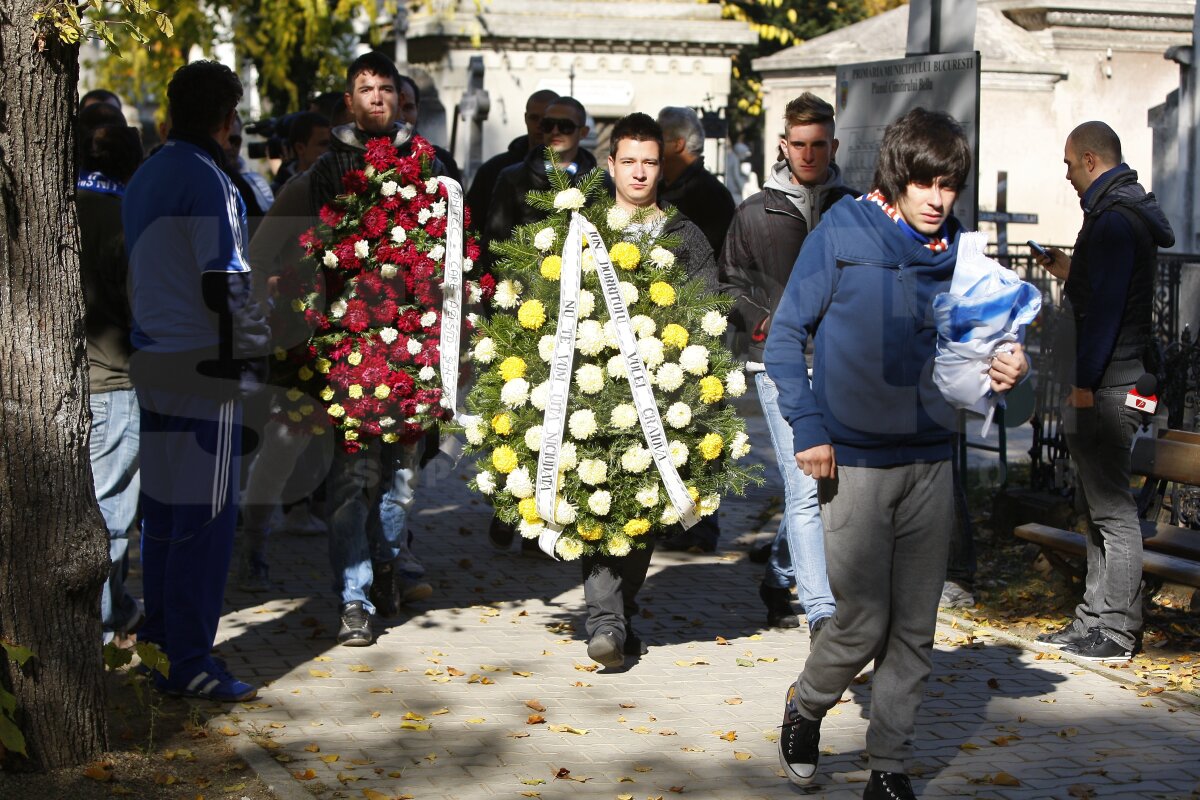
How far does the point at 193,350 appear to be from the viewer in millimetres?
6340

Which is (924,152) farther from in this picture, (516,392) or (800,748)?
(516,392)

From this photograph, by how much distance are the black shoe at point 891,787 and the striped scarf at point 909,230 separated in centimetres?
165

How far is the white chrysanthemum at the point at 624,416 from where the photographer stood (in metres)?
6.73

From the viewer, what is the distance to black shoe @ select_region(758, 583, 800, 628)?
7.81 metres

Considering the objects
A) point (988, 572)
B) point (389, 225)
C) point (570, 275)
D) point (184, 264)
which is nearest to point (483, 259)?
point (389, 225)

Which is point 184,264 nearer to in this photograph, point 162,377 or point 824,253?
point 162,377

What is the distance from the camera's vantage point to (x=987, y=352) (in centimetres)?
514

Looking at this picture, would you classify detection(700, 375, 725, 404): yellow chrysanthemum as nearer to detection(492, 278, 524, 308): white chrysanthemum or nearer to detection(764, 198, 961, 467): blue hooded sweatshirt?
detection(492, 278, 524, 308): white chrysanthemum

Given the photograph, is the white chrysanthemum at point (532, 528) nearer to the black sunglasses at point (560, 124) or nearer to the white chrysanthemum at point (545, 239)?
the white chrysanthemum at point (545, 239)

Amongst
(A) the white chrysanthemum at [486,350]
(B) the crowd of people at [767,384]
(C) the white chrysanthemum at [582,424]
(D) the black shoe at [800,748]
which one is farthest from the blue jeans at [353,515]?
(D) the black shoe at [800,748]

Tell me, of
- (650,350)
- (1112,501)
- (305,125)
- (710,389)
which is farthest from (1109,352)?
(305,125)

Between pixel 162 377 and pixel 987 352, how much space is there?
3105 mm

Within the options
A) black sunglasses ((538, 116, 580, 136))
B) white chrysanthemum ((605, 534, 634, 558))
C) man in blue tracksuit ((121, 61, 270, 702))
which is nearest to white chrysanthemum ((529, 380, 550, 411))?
white chrysanthemum ((605, 534, 634, 558))

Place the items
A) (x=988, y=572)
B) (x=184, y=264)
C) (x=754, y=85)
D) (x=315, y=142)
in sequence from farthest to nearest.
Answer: (x=754, y=85)
(x=315, y=142)
(x=988, y=572)
(x=184, y=264)
